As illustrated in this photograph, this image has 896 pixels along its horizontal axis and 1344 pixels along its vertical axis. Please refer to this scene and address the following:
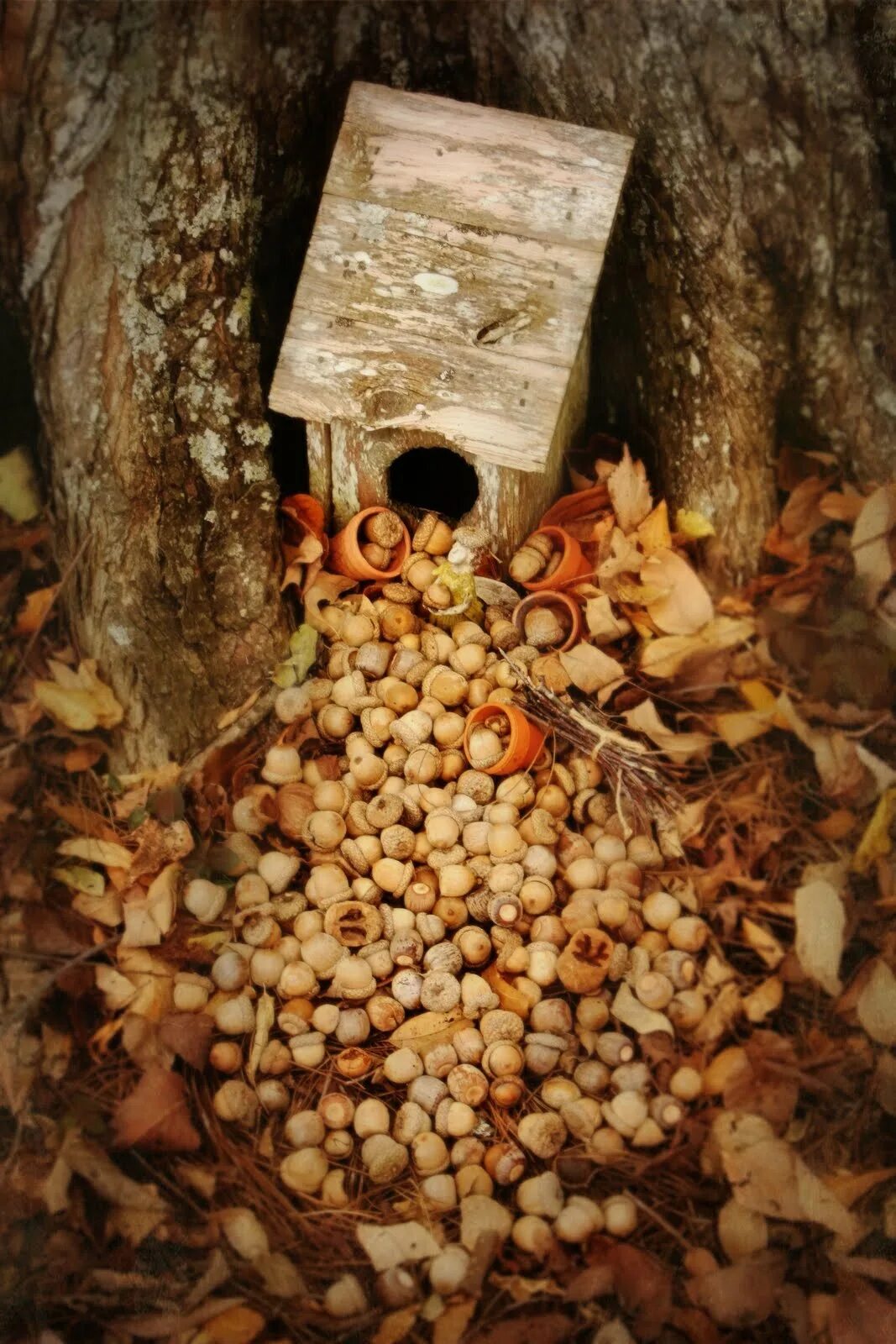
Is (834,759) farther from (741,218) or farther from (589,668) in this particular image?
(741,218)

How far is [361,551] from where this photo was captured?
2092 mm

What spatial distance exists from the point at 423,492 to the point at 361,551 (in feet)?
1.00

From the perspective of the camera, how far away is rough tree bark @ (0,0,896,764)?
1.68m

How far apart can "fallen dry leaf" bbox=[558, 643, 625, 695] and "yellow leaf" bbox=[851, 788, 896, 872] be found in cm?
52

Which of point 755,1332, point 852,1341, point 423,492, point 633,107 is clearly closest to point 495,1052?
point 755,1332

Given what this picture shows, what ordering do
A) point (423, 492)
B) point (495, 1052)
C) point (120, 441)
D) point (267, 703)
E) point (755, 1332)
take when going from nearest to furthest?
point (755, 1332), point (495, 1052), point (120, 441), point (267, 703), point (423, 492)

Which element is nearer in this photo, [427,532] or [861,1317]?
[861,1317]

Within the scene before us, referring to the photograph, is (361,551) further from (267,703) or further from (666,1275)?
(666,1275)

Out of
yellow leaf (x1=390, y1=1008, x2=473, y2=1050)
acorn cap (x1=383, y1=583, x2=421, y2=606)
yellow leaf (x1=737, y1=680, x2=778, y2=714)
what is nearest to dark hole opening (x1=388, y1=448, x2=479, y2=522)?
acorn cap (x1=383, y1=583, x2=421, y2=606)

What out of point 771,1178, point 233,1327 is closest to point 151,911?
point 233,1327

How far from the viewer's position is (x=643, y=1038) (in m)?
1.69

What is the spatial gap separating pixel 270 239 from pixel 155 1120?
1.56 meters

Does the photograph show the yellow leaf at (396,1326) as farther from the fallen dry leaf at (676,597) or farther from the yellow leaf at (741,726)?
the fallen dry leaf at (676,597)

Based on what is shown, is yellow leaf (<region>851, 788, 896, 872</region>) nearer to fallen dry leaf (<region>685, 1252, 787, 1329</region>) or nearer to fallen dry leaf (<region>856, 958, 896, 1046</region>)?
fallen dry leaf (<region>856, 958, 896, 1046</region>)
